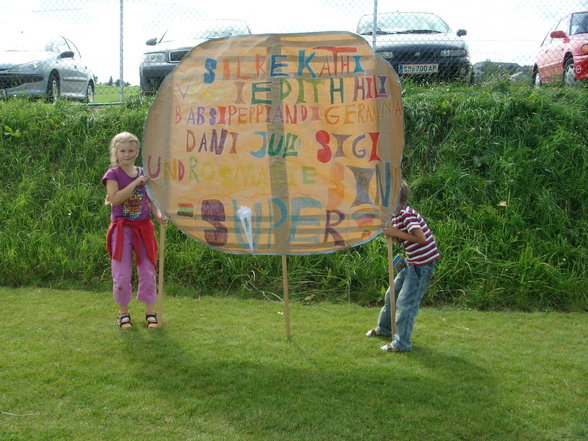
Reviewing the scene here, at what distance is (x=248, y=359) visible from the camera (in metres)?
4.55

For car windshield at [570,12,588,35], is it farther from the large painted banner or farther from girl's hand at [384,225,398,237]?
girl's hand at [384,225,398,237]

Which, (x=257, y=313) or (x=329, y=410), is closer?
(x=329, y=410)

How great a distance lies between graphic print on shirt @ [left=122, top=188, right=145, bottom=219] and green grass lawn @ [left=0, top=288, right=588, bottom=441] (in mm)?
872

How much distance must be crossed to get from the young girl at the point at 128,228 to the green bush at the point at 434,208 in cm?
104

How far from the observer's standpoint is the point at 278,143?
4.63 meters

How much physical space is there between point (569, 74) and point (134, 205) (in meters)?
6.60

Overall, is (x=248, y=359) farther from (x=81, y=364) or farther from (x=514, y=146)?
(x=514, y=146)

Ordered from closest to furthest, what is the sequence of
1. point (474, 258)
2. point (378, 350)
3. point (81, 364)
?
point (81, 364) < point (378, 350) < point (474, 258)

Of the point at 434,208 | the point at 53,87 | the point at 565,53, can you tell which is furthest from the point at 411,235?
the point at 53,87

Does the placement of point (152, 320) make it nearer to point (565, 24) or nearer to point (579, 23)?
point (579, 23)

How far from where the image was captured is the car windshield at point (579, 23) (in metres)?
9.62

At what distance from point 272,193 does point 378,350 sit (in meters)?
1.33

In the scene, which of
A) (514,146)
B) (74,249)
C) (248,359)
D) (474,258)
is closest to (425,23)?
(514,146)

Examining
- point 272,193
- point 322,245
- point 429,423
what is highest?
point 272,193
